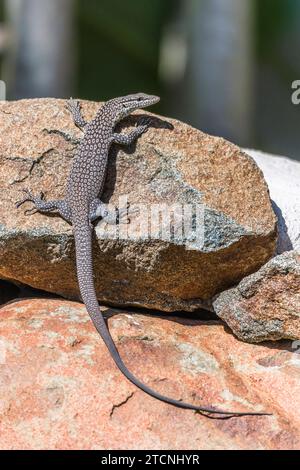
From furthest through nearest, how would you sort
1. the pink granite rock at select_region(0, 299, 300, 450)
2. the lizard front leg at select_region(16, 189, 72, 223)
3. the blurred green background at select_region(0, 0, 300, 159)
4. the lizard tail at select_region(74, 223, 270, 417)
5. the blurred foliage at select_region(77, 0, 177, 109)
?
the blurred foliage at select_region(77, 0, 177, 109)
the blurred green background at select_region(0, 0, 300, 159)
the lizard front leg at select_region(16, 189, 72, 223)
the lizard tail at select_region(74, 223, 270, 417)
the pink granite rock at select_region(0, 299, 300, 450)

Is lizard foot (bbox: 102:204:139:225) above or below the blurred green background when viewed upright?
above

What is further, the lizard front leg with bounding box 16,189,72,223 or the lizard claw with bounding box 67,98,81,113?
the lizard claw with bounding box 67,98,81,113

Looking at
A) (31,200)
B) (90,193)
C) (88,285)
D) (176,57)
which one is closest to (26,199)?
(31,200)

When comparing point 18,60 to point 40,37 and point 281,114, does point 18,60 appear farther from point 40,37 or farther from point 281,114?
point 281,114

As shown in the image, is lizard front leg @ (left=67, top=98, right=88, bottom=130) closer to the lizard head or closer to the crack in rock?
the lizard head

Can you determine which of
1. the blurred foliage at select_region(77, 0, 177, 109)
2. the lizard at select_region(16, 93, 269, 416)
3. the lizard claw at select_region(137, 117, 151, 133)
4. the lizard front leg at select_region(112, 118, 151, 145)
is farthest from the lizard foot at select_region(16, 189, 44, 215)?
the blurred foliage at select_region(77, 0, 177, 109)

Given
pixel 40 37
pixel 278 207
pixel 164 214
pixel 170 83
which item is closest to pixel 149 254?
pixel 164 214

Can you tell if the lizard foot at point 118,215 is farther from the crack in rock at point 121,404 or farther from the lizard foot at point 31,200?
the crack in rock at point 121,404
